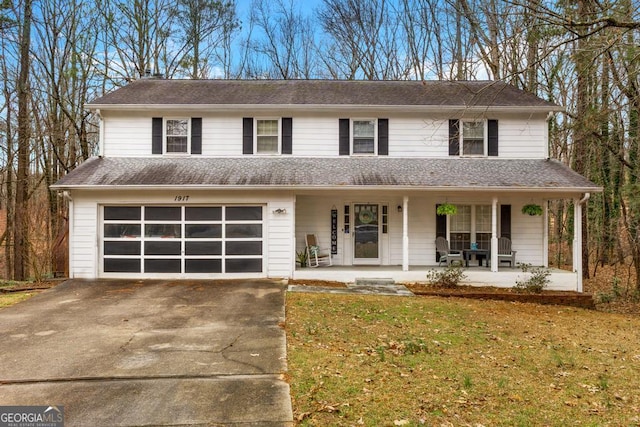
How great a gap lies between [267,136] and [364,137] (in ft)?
10.5

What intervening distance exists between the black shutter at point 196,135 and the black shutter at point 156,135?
3.41ft

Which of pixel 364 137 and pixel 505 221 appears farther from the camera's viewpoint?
pixel 364 137

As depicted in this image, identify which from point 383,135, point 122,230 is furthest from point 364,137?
point 122,230

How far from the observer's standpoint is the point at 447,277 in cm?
1116

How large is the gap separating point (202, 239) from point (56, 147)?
35.4 ft

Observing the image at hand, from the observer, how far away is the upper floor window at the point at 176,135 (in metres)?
12.8

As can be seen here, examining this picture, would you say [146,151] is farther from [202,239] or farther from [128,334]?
[128,334]

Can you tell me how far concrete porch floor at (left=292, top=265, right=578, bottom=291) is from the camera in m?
11.3

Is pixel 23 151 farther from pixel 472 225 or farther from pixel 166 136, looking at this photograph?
pixel 472 225

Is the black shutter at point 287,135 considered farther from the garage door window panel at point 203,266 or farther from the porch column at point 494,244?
the porch column at point 494,244

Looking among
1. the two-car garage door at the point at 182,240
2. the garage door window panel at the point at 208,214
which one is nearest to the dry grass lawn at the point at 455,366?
the two-car garage door at the point at 182,240

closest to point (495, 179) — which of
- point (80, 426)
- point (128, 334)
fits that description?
point (128, 334)

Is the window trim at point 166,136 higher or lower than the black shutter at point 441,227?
higher

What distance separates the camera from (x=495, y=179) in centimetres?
1155
